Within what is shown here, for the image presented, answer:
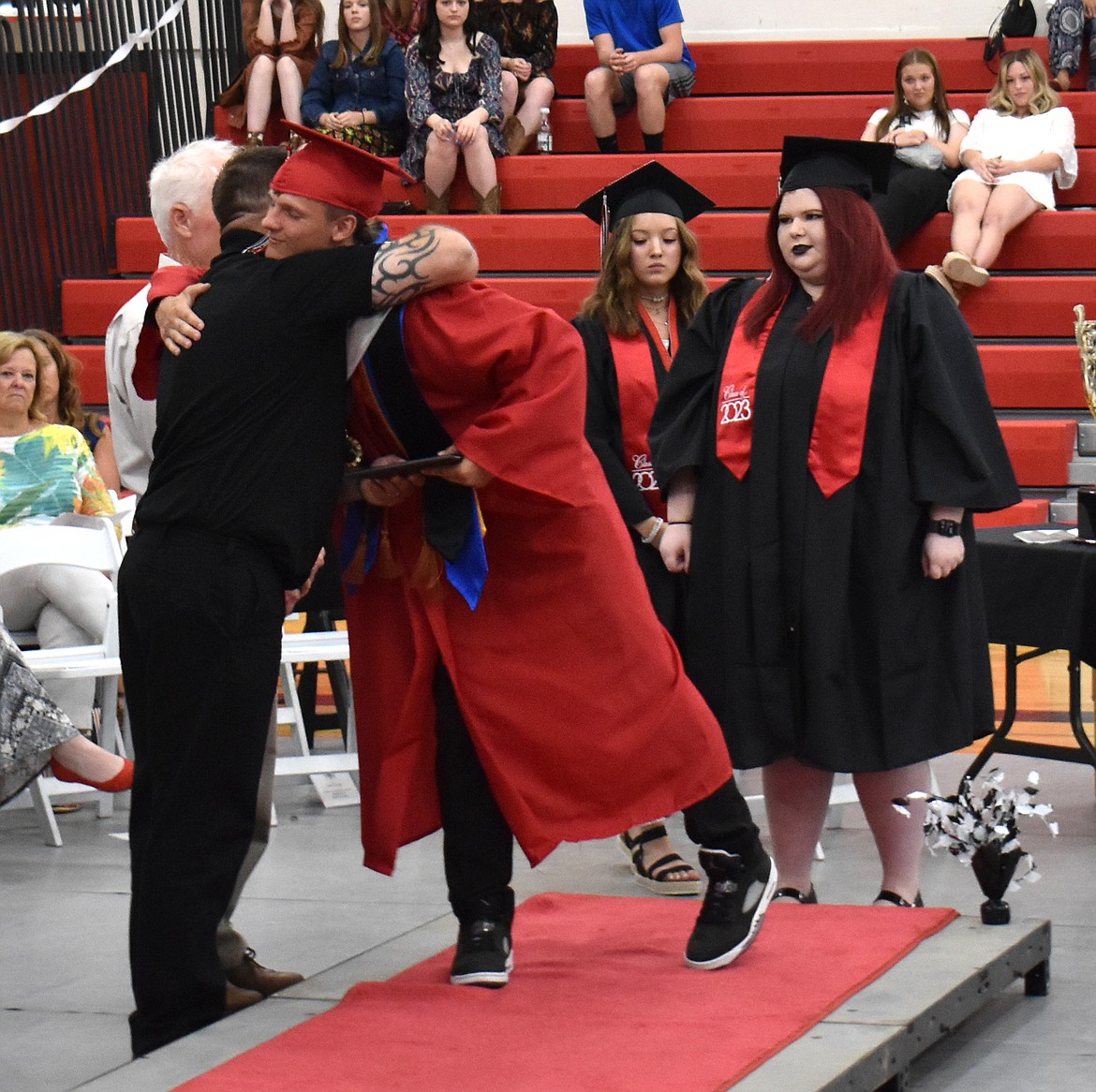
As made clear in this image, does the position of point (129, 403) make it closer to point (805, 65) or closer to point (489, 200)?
point (489, 200)

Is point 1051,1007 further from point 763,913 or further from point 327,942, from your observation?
point 327,942

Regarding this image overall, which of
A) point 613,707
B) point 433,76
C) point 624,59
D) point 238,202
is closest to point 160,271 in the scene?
point 238,202

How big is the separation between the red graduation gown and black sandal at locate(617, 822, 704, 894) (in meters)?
1.20

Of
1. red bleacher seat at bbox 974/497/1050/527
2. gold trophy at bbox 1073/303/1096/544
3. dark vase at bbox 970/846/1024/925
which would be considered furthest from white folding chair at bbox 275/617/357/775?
red bleacher seat at bbox 974/497/1050/527

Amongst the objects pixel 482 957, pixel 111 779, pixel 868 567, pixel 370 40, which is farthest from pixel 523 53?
pixel 482 957

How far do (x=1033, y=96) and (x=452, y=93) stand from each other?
2.96 metres

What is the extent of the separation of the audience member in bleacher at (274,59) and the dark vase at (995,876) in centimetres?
778

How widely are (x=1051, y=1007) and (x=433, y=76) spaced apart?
7132mm

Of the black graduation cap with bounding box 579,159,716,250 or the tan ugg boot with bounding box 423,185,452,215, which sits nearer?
the black graduation cap with bounding box 579,159,716,250

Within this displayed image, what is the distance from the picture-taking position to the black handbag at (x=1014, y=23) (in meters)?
10.7

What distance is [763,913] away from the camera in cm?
326

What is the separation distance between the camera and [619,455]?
4.43 meters

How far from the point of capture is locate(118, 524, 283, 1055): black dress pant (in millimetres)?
2979

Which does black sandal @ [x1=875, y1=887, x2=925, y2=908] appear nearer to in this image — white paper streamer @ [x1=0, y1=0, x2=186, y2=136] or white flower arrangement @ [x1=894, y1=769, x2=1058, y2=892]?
white flower arrangement @ [x1=894, y1=769, x2=1058, y2=892]
